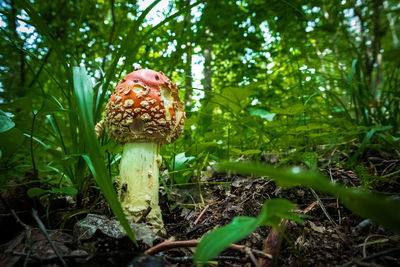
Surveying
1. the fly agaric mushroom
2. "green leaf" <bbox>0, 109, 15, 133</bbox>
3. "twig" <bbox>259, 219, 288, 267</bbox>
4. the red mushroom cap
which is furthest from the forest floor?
the red mushroom cap

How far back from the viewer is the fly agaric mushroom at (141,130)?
5.88ft

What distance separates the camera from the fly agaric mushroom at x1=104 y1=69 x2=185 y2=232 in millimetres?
1791

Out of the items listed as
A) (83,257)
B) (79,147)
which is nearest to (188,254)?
(83,257)

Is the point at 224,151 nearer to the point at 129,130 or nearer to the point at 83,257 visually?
the point at 129,130

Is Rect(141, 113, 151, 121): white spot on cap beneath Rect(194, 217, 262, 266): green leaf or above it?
above

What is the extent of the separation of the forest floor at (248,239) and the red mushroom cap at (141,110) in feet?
2.37

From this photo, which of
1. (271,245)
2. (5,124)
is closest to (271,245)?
(271,245)

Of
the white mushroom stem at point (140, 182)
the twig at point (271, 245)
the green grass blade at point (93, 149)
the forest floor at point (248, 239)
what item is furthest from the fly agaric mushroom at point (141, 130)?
the twig at point (271, 245)

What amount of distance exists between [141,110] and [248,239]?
1158mm

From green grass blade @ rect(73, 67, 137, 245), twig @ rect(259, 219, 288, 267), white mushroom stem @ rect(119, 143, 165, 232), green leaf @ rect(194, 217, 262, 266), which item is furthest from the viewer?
white mushroom stem @ rect(119, 143, 165, 232)

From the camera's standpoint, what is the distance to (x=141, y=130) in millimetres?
1867

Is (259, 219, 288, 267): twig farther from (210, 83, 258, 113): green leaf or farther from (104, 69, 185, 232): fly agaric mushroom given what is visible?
(210, 83, 258, 113): green leaf

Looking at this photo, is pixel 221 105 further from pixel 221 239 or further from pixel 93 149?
pixel 221 239

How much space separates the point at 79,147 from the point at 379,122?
3.07 metres
